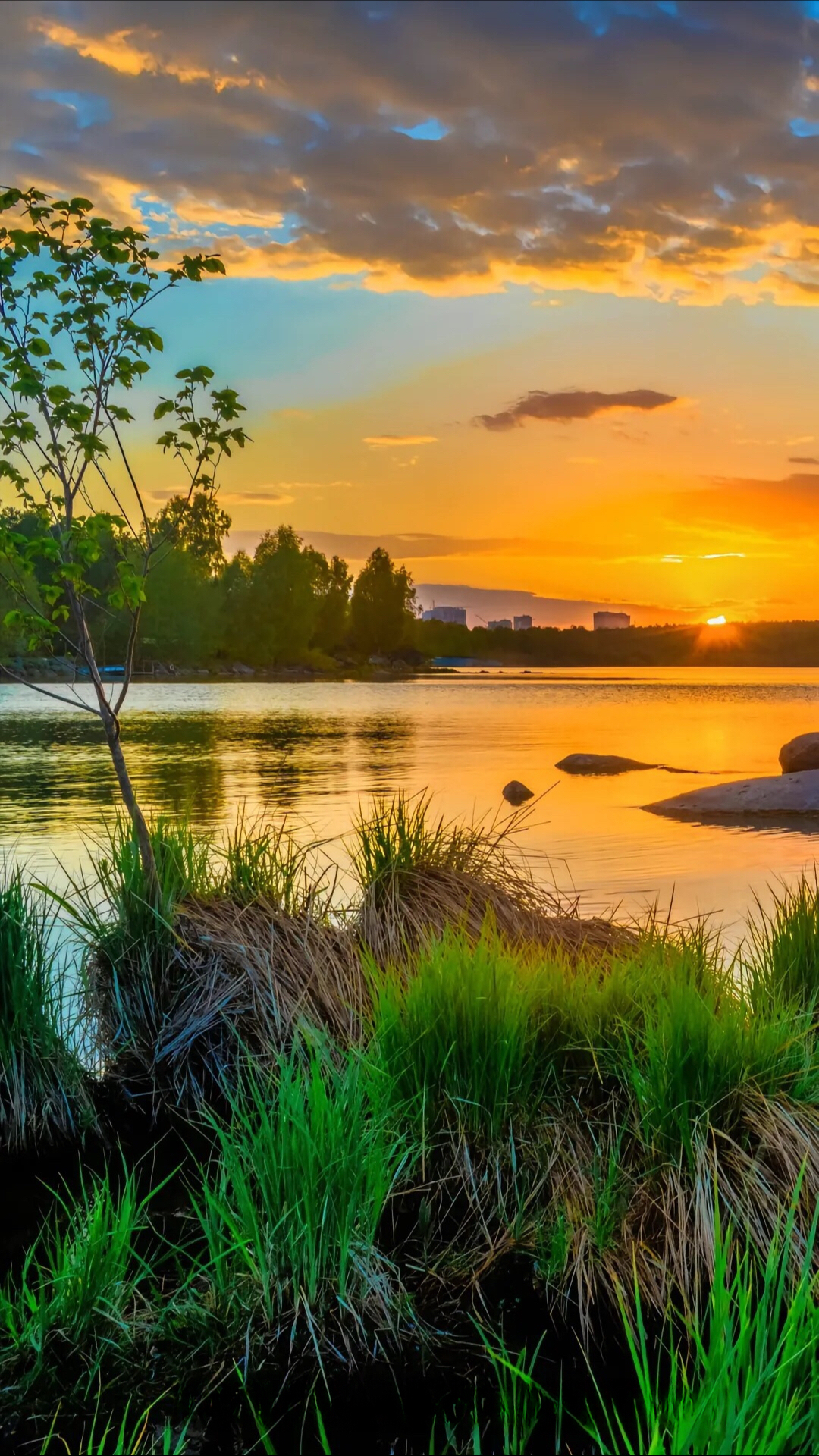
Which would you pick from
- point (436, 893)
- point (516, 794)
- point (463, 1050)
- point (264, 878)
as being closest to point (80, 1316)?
point (463, 1050)

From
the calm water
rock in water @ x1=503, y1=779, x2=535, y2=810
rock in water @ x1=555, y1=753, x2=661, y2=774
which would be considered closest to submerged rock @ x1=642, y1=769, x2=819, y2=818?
the calm water

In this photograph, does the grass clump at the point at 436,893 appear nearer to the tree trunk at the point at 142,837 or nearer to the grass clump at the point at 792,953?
the grass clump at the point at 792,953

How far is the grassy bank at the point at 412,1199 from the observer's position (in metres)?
2.86

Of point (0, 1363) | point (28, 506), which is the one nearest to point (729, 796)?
point (28, 506)

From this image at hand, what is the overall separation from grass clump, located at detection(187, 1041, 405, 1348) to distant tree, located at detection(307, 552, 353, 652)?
347 ft

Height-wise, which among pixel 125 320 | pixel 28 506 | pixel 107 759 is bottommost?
pixel 107 759

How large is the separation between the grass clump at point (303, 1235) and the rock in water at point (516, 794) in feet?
47.5

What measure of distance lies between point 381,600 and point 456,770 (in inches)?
3643

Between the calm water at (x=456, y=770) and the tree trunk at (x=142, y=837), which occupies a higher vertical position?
the tree trunk at (x=142, y=837)

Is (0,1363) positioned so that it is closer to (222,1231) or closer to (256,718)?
(222,1231)

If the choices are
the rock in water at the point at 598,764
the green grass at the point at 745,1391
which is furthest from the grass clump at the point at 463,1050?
the rock in water at the point at 598,764

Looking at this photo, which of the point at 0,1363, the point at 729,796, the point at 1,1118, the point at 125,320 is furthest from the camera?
the point at 729,796

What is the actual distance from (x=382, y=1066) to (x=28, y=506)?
4.16 meters

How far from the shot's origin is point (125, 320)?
19.8 ft
